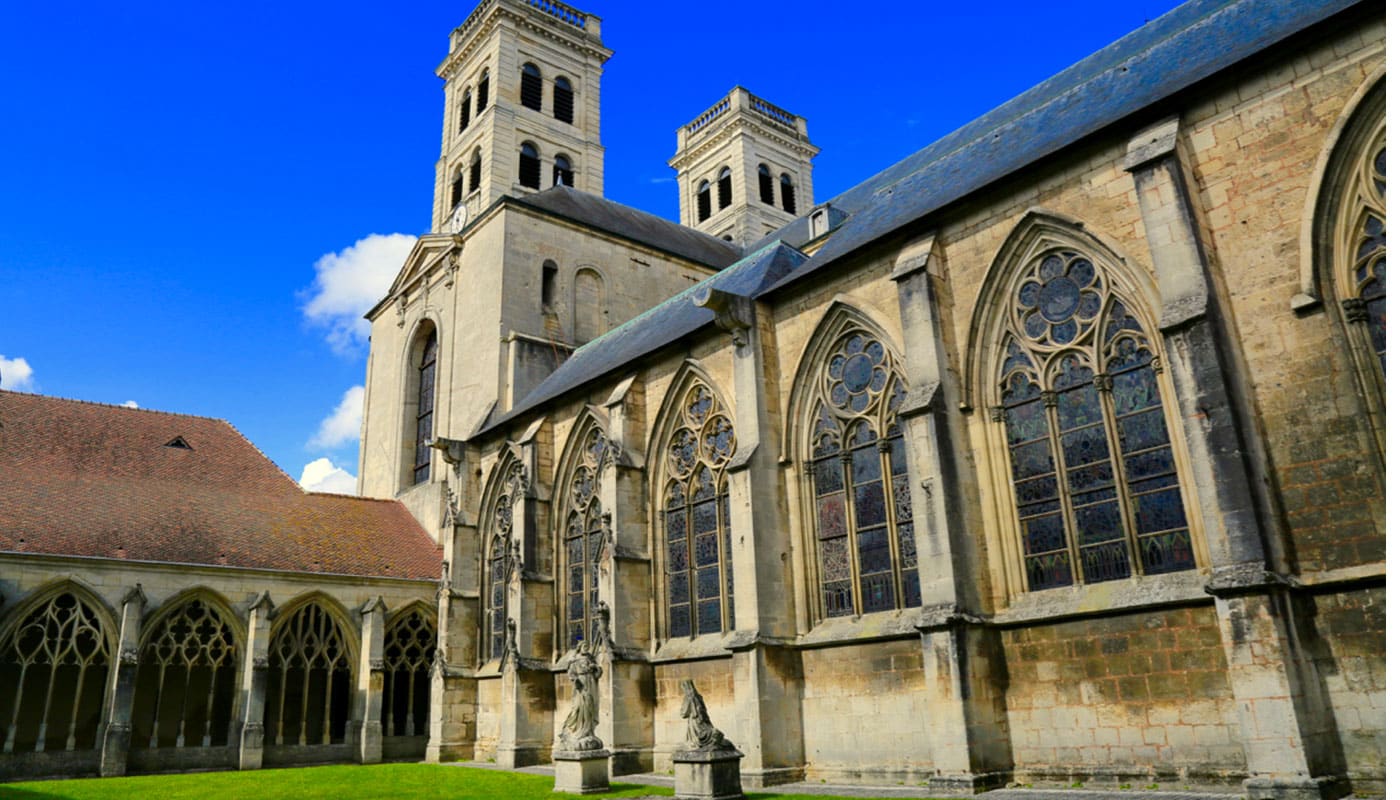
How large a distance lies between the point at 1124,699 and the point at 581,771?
743 centimetres

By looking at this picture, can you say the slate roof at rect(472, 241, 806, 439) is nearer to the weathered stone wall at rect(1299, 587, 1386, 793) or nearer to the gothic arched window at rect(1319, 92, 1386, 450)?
the gothic arched window at rect(1319, 92, 1386, 450)

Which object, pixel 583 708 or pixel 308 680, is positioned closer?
pixel 583 708

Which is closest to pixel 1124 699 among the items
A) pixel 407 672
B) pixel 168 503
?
pixel 407 672

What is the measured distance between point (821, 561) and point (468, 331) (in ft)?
53.3

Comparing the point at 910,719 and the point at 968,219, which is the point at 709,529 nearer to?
the point at 910,719

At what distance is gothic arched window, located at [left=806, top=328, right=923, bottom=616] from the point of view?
13.7m

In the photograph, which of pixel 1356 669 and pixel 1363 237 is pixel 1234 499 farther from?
pixel 1363 237

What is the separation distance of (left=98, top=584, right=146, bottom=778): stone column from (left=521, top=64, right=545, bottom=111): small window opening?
22602 mm

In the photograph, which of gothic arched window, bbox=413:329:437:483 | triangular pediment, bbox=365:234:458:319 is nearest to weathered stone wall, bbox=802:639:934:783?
gothic arched window, bbox=413:329:437:483

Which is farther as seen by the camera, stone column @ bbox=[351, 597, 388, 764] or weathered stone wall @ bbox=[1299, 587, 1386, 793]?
stone column @ bbox=[351, 597, 388, 764]

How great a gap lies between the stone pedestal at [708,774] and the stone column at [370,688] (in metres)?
11.6

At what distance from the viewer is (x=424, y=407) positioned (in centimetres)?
3062

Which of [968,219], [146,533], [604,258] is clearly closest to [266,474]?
[146,533]

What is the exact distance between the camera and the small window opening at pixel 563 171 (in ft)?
115
